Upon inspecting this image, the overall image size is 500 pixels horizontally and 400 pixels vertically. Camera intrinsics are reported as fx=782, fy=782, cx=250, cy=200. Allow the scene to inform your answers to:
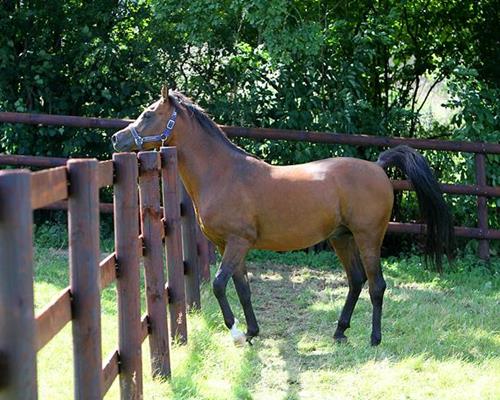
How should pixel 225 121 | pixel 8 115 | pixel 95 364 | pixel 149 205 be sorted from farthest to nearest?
pixel 225 121, pixel 8 115, pixel 149 205, pixel 95 364

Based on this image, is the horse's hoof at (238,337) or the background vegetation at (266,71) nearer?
the horse's hoof at (238,337)

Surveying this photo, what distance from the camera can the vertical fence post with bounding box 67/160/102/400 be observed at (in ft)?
10.5

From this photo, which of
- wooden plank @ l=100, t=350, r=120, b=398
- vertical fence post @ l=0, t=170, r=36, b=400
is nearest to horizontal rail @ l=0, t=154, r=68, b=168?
wooden plank @ l=100, t=350, r=120, b=398

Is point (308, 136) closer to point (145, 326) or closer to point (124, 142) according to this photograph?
point (124, 142)

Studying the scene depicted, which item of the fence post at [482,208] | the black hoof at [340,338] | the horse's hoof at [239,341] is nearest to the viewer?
the horse's hoof at [239,341]

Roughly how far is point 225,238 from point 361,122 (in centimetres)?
446

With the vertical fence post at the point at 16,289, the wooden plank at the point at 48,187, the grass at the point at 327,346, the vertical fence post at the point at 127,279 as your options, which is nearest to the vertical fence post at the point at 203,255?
the grass at the point at 327,346

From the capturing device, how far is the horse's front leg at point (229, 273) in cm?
592

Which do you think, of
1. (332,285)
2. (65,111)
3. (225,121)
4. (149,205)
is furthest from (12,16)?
(149,205)

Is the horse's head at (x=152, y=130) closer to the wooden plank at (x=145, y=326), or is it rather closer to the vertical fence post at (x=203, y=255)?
the vertical fence post at (x=203, y=255)

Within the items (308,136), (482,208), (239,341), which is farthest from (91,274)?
(482,208)

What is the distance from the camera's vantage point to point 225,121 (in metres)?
9.96

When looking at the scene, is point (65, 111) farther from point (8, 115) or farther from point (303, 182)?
→ point (303, 182)

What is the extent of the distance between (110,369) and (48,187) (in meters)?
1.45
